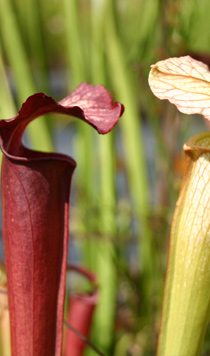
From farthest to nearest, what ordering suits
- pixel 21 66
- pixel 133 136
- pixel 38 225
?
1. pixel 133 136
2. pixel 21 66
3. pixel 38 225

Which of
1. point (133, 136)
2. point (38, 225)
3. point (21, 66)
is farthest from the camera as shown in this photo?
point (133, 136)

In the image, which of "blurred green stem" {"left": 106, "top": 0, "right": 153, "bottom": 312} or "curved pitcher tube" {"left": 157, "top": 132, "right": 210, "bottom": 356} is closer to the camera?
"curved pitcher tube" {"left": 157, "top": 132, "right": 210, "bottom": 356}

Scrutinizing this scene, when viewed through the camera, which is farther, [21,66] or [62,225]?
[21,66]

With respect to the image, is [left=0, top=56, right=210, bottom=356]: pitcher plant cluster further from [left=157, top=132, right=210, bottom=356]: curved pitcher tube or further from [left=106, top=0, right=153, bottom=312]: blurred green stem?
[left=106, top=0, right=153, bottom=312]: blurred green stem

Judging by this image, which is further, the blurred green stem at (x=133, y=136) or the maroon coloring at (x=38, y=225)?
the blurred green stem at (x=133, y=136)

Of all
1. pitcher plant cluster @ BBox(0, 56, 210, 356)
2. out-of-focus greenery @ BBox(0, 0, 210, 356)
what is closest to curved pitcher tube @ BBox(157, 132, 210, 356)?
pitcher plant cluster @ BBox(0, 56, 210, 356)

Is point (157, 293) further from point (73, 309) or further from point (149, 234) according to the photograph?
point (73, 309)

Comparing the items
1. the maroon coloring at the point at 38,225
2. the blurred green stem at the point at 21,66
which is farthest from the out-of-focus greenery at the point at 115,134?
the maroon coloring at the point at 38,225

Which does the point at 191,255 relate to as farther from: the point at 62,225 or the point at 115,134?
the point at 115,134

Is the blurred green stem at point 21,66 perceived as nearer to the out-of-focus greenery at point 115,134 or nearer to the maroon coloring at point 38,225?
the out-of-focus greenery at point 115,134

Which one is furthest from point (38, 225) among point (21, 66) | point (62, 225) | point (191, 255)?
point (21, 66)

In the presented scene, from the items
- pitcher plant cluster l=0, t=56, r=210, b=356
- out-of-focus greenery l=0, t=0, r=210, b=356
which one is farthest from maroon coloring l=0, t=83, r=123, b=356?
out-of-focus greenery l=0, t=0, r=210, b=356

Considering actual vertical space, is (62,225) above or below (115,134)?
above
